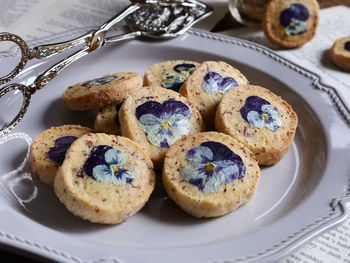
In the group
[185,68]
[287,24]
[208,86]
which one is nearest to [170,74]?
[185,68]

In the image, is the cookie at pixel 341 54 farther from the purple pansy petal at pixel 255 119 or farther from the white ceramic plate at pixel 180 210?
the purple pansy petal at pixel 255 119

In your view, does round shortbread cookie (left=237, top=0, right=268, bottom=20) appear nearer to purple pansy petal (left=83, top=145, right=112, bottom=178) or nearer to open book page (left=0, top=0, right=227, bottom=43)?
open book page (left=0, top=0, right=227, bottom=43)

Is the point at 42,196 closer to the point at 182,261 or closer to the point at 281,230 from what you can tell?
the point at 182,261

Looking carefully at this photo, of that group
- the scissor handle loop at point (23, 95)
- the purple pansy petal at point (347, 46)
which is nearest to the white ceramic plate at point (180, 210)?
the scissor handle loop at point (23, 95)

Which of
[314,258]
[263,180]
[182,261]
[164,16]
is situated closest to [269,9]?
[164,16]

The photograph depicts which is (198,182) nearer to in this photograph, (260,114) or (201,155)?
(201,155)

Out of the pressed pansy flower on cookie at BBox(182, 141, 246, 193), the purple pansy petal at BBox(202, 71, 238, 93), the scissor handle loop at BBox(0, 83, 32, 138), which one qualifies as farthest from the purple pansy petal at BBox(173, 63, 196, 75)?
the scissor handle loop at BBox(0, 83, 32, 138)
